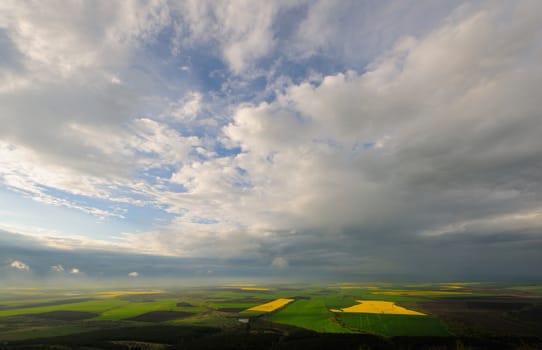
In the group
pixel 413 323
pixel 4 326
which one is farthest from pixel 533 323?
pixel 4 326

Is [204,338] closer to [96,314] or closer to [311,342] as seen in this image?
[311,342]

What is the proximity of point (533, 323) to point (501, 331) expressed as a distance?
23.7 metres

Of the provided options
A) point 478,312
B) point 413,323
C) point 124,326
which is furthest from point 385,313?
point 124,326

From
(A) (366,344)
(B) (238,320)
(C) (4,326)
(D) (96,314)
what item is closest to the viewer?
(A) (366,344)

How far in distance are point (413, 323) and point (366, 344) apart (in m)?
34.4

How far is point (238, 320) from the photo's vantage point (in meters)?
120

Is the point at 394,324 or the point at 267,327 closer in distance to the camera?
the point at 394,324

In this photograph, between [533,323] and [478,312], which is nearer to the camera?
[533,323]

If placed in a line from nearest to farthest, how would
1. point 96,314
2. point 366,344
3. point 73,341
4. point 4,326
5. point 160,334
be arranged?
point 366,344 < point 73,341 < point 160,334 < point 4,326 < point 96,314

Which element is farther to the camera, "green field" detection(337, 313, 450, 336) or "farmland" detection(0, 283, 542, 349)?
"green field" detection(337, 313, 450, 336)

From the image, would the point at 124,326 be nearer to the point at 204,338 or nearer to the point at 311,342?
the point at 204,338

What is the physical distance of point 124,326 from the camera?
10681cm

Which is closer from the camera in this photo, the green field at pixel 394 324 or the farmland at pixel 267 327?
the farmland at pixel 267 327

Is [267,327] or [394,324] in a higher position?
[394,324]
